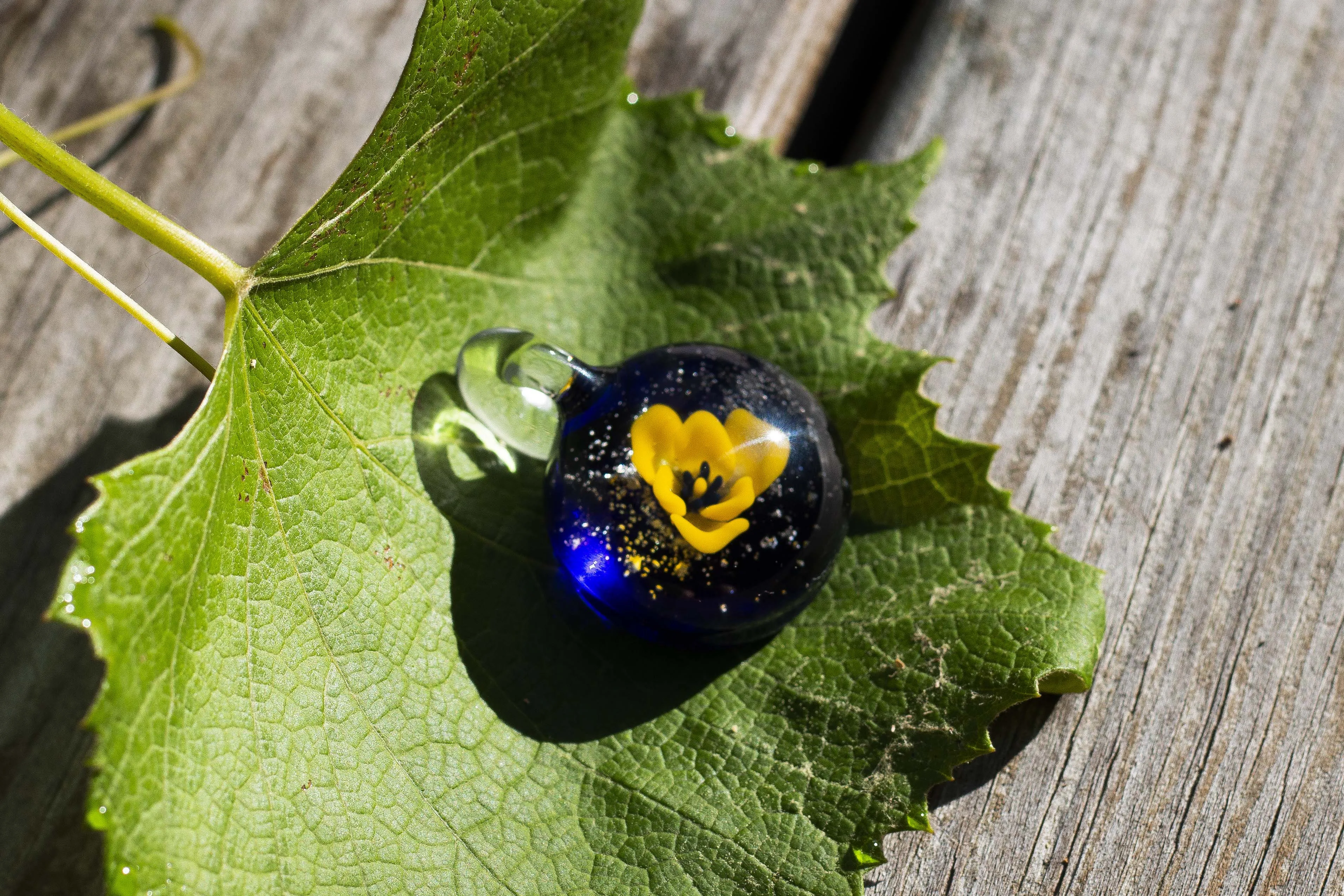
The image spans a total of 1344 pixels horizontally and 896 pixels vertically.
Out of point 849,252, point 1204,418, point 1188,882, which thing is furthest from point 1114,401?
point 1188,882

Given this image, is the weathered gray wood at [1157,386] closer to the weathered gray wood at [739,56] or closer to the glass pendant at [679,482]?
the weathered gray wood at [739,56]

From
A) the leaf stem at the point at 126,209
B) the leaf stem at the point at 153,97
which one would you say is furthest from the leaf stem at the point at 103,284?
the leaf stem at the point at 153,97

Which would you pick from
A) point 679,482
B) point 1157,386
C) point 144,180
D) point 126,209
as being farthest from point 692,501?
point 144,180

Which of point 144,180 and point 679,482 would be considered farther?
point 144,180

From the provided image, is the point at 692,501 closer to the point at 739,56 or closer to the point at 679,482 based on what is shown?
the point at 679,482

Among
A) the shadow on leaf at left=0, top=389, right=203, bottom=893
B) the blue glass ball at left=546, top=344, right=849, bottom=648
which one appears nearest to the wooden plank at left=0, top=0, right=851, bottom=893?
the shadow on leaf at left=0, top=389, right=203, bottom=893

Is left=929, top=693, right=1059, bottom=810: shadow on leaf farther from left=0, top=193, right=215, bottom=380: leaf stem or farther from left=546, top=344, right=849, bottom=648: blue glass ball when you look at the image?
left=0, top=193, right=215, bottom=380: leaf stem
